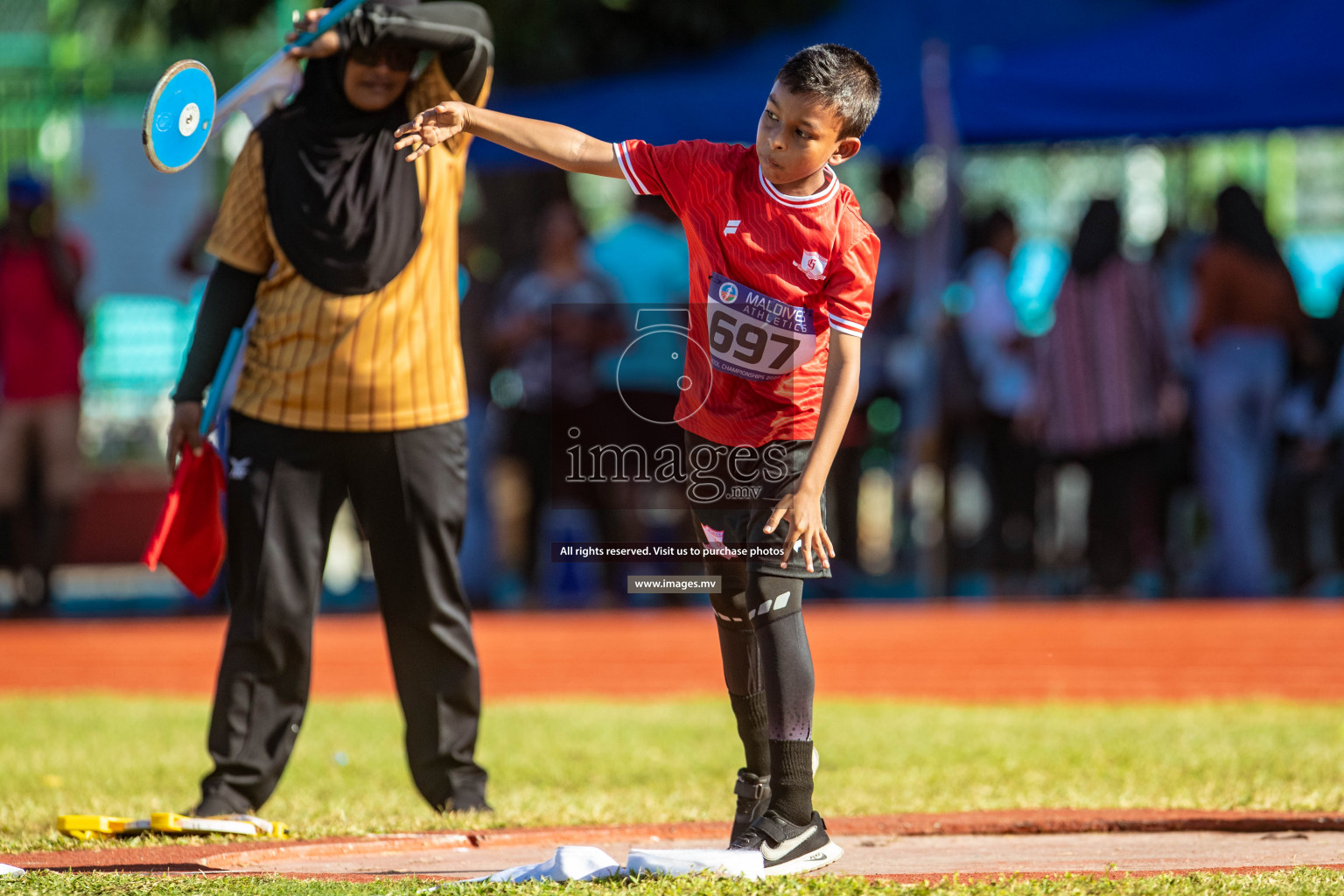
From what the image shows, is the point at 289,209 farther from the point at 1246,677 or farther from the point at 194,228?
the point at 194,228

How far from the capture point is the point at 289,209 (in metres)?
4.90

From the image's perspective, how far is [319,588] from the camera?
503cm

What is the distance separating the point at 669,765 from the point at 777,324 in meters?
2.82

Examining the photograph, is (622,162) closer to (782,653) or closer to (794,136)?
(794,136)

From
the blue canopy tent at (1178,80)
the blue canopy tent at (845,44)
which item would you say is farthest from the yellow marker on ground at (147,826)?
the blue canopy tent at (1178,80)

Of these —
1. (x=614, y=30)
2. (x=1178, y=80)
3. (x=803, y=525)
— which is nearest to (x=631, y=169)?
(x=803, y=525)

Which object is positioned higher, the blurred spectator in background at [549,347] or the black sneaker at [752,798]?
the blurred spectator in background at [549,347]

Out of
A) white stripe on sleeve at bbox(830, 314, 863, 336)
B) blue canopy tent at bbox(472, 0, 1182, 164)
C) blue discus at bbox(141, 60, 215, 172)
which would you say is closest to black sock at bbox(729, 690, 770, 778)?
white stripe on sleeve at bbox(830, 314, 863, 336)

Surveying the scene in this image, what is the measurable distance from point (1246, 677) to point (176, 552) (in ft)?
17.4

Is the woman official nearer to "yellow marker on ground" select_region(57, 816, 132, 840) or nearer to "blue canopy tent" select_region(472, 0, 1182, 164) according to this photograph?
"yellow marker on ground" select_region(57, 816, 132, 840)

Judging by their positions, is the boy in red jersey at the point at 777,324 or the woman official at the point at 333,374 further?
the woman official at the point at 333,374

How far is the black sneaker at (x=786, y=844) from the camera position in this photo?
3.81 metres

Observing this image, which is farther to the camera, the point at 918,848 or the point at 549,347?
the point at 549,347

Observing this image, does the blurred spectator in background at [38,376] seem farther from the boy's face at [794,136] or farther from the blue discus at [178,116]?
the boy's face at [794,136]
